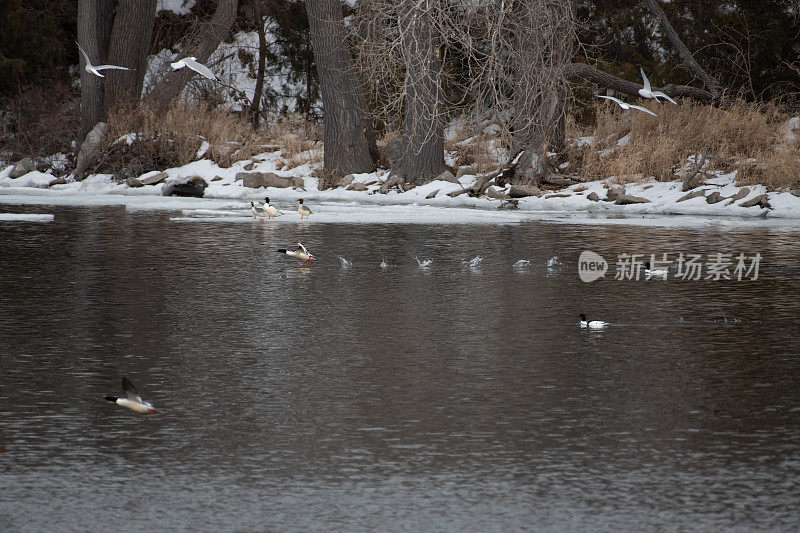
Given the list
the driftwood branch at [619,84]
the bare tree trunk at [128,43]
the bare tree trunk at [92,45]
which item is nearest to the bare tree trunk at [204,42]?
the bare tree trunk at [128,43]

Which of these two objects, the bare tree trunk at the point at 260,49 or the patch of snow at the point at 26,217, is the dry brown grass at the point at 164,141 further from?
the patch of snow at the point at 26,217

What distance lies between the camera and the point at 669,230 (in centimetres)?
1617

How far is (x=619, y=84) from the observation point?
2538 centimetres

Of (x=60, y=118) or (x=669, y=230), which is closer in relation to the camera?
(x=669, y=230)

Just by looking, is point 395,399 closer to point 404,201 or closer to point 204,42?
point 404,201

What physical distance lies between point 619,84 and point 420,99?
630 centimetres

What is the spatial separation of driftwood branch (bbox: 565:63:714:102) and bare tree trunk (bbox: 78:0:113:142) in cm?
1190

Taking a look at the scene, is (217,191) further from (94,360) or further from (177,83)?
(94,360)

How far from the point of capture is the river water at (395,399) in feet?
15.3

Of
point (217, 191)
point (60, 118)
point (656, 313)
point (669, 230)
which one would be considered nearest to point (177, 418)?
point (656, 313)

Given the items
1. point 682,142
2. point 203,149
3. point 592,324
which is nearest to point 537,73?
point 682,142

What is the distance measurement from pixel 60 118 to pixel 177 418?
2555 cm

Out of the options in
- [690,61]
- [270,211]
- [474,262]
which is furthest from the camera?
[690,61]

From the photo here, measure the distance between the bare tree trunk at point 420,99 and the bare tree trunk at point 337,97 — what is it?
1.50m
